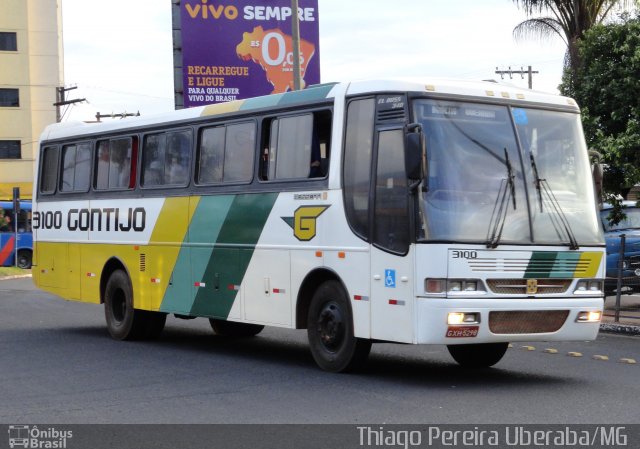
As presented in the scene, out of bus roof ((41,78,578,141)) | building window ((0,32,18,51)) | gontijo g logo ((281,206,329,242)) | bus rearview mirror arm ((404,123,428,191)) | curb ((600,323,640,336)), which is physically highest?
A: building window ((0,32,18,51))

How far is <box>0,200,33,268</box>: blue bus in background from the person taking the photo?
48.8m

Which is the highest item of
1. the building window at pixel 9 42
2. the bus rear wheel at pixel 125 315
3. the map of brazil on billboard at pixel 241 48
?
the building window at pixel 9 42

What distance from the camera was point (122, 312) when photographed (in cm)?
1731

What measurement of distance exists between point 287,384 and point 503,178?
2.97 meters

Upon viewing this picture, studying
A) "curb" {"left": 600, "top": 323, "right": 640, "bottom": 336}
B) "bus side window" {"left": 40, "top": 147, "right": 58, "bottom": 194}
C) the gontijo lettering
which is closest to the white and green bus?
the gontijo lettering

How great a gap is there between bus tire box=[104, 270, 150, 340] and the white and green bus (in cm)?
141

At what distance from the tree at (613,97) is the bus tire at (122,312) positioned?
8.78 metres

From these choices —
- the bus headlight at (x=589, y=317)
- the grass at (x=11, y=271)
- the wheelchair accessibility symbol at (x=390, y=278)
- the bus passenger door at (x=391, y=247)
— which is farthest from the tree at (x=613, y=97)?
the grass at (x=11, y=271)

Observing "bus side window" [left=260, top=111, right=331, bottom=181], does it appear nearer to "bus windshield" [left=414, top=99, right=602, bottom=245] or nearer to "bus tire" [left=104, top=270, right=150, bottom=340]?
"bus windshield" [left=414, top=99, right=602, bottom=245]

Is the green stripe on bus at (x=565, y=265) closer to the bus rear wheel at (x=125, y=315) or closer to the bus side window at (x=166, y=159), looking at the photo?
the bus side window at (x=166, y=159)

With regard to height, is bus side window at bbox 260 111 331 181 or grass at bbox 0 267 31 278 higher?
bus side window at bbox 260 111 331 181

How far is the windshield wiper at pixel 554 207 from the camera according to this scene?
39.7 feet
